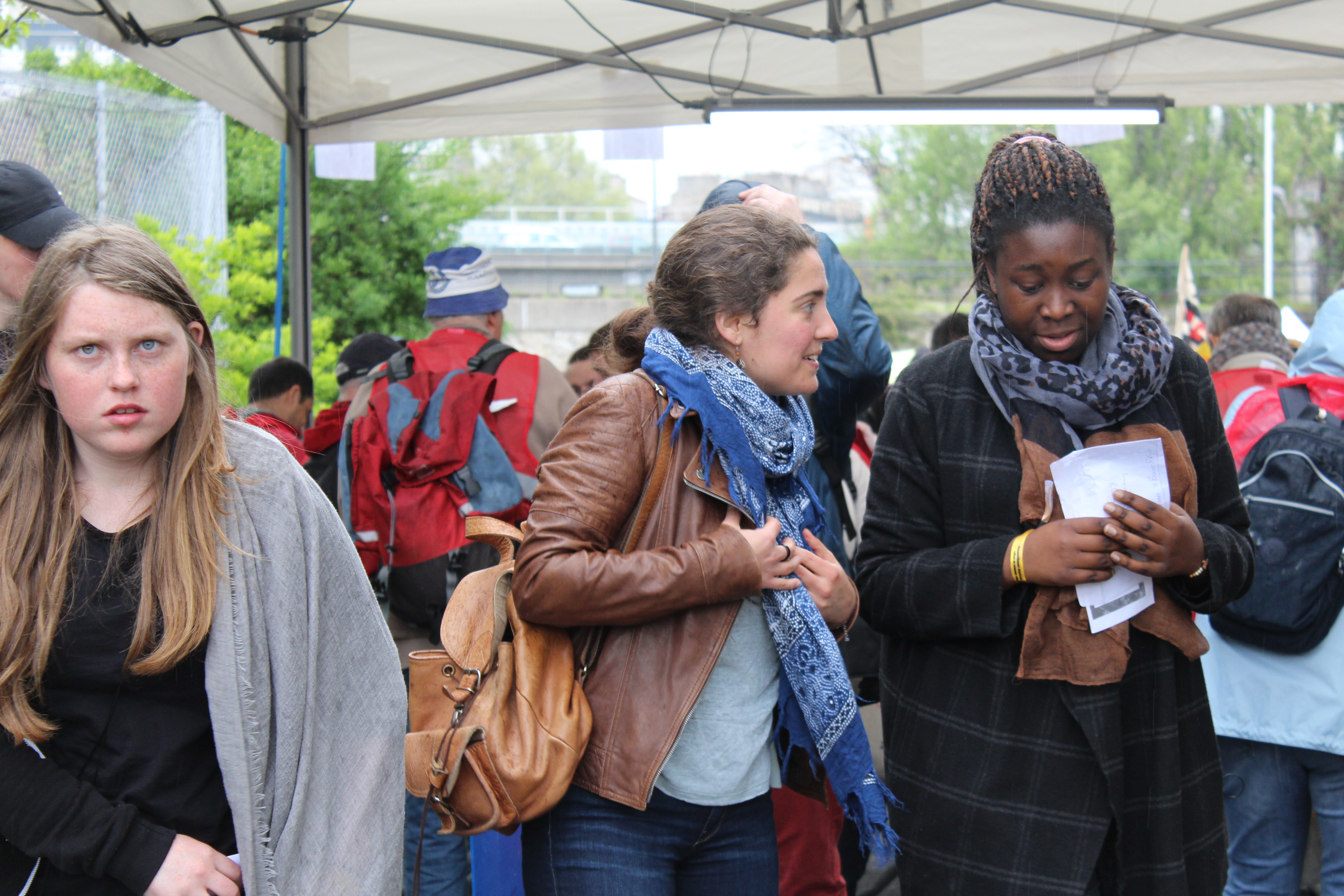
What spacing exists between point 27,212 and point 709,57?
13.4 feet

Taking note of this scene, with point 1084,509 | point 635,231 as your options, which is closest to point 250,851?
point 1084,509

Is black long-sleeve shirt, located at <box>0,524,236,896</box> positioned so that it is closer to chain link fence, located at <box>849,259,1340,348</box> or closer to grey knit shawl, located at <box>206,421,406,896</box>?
grey knit shawl, located at <box>206,421,406,896</box>

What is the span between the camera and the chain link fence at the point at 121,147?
9609 mm

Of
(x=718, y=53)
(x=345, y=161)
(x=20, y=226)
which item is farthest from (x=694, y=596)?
(x=345, y=161)

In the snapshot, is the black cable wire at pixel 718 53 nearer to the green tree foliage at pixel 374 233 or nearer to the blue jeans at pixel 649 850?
the blue jeans at pixel 649 850

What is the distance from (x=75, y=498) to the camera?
72.8 inches

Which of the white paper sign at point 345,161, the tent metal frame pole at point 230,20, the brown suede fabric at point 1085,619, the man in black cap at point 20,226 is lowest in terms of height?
the brown suede fabric at point 1085,619

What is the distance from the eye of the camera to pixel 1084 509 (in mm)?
2064

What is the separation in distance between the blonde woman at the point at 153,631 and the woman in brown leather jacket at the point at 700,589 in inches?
15.0

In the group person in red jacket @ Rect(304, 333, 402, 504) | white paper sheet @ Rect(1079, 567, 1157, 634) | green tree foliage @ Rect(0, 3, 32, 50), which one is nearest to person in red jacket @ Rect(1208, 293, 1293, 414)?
white paper sheet @ Rect(1079, 567, 1157, 634)

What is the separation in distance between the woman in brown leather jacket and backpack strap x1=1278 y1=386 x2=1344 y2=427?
1.73 m

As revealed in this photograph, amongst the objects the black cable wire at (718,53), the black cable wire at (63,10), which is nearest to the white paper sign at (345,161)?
the black cable wire at (63,10)

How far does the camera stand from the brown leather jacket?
6.28 feet

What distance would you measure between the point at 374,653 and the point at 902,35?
4.48 metres
